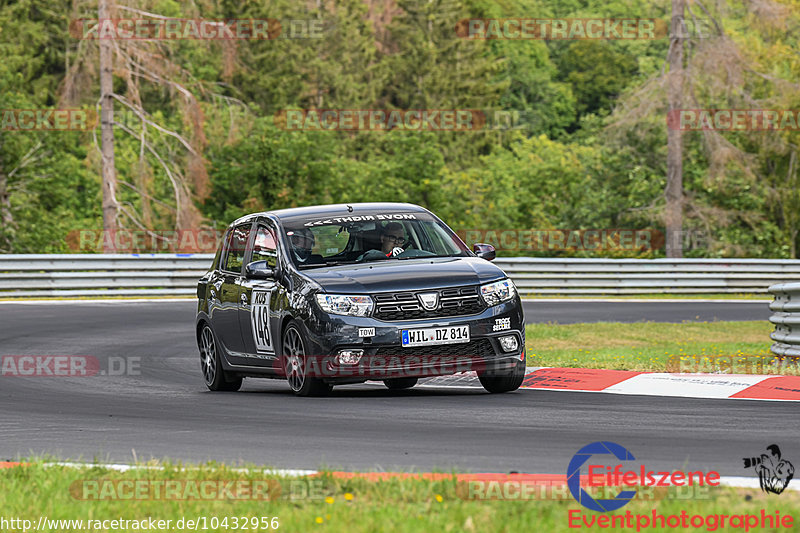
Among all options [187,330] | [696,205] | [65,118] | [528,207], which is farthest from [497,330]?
[528,207]

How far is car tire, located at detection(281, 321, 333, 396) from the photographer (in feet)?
36.4

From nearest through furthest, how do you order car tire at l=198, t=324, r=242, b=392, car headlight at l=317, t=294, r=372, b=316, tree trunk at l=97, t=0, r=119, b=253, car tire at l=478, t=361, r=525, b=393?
car headlight at l=317, t=294, r=372, b=316
car tire at l=478, t=361, r=525, b=393
car tire at l=198, t=324, r=242, b=392
tree trunk at l=97, t=0, r=119, b=253

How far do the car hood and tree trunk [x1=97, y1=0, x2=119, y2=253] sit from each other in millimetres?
23052

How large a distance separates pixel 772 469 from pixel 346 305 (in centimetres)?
466

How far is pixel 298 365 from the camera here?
1128 cm

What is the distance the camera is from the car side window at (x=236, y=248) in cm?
1295

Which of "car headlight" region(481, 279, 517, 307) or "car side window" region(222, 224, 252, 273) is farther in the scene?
"car side window" region(222, 224, 252, 273)

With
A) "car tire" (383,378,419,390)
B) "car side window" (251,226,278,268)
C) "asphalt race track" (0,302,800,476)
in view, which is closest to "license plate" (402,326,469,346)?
"asphalt race track" (0,302,800,476)

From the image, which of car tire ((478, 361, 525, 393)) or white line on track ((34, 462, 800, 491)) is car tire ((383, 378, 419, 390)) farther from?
white line on track ((34, 462, 800, 491))

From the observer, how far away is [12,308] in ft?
78.9

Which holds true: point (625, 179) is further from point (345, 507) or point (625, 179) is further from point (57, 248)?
point (345, 507)

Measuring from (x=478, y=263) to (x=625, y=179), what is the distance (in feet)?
116

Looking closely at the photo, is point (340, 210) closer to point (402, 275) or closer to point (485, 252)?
point (485, 252)

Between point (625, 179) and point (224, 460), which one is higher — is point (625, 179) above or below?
below
